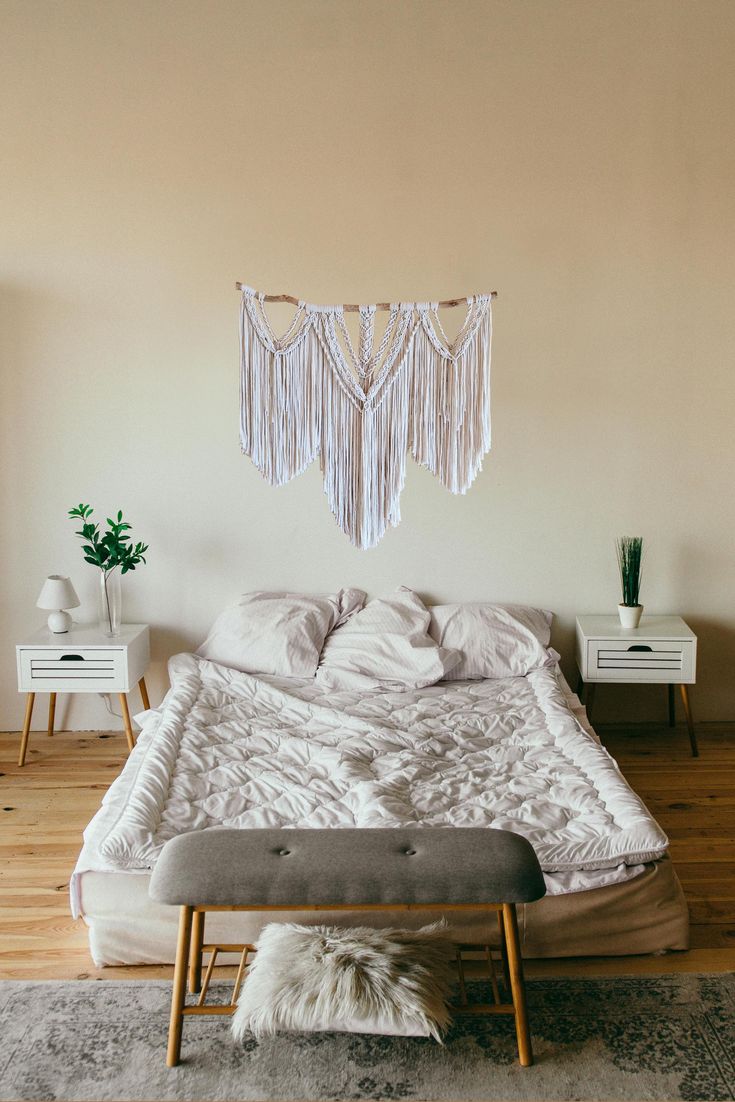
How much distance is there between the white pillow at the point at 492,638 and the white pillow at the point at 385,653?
0.06 meters

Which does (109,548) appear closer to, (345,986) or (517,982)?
(345,986)

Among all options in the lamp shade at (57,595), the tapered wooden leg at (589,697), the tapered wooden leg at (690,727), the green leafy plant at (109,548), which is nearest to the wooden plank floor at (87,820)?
the tapered wooden leg at (690,727)

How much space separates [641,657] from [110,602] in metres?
2.12

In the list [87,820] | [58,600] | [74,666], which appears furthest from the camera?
[58,600]

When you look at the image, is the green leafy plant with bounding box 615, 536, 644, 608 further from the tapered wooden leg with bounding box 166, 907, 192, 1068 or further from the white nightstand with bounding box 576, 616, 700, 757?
the tapered wooden leg with bounding box 166, 907, 192, 1068

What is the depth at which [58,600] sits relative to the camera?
369cm

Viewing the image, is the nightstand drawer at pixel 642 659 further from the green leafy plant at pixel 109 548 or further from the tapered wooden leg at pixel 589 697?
the green leafy plant at pixel 109 548

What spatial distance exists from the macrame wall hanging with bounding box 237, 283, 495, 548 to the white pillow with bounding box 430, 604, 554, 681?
84 cm

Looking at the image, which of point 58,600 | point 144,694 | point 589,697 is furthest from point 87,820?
point 589,697

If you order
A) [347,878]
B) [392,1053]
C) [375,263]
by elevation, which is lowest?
[392,1053]

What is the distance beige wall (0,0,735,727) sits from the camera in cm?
373

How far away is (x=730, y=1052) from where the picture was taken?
2.01 metres

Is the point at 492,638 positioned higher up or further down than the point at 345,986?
higher up

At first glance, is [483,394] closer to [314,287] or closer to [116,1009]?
[314,287]
